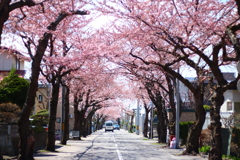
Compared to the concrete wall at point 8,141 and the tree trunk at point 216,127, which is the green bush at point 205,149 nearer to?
the tree trunk at point 216,127

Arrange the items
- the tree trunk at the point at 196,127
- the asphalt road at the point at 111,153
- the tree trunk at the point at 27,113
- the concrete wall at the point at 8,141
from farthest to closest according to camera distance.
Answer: the tree trunk at the point at 196,127, the asphalt road at the point at 111,153, the concrete wall at the point at 8,141, the tree trunk at the point at 27,113

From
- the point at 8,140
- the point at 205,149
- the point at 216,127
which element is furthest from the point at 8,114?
the point at 205,149

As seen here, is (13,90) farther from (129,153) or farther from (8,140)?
(129,153)

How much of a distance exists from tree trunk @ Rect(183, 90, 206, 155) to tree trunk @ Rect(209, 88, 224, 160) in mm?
4014

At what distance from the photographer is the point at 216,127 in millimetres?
14477

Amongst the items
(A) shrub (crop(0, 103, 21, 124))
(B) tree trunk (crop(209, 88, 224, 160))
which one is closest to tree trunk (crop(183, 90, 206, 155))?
Result: (B) tree trunk (crop(209, 88, 224, 160))

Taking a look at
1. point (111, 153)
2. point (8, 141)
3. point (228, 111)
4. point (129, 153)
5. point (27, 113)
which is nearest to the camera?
point (27, 113)

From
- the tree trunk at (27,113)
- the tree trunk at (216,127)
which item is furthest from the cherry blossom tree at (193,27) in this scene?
the tree trunk at (27,113)

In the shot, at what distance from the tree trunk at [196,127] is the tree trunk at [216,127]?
401 cm

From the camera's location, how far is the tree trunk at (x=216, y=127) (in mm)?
14430

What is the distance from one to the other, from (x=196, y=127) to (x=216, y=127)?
15.6 ft

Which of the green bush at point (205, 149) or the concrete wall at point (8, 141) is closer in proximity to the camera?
the concrete wall at point (8, 141)

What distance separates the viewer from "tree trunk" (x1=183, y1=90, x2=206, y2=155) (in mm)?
18828

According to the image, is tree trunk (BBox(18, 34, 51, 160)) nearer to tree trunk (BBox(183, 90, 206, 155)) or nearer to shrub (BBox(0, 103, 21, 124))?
shrub (BBox(0, 103, 21, 124))
